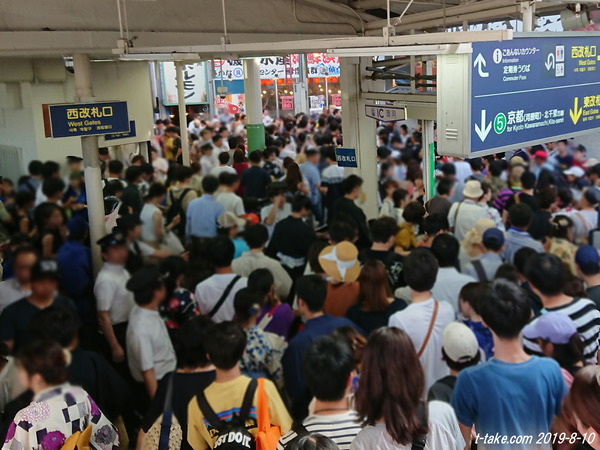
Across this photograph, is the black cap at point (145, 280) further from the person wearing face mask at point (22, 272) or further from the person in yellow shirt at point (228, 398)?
the person in yellow shirt at point (228, 398)

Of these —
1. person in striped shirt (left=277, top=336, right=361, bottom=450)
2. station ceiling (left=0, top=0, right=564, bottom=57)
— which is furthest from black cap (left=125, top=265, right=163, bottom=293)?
station ceiling (left=0, top=0, right=564, bottom=57)

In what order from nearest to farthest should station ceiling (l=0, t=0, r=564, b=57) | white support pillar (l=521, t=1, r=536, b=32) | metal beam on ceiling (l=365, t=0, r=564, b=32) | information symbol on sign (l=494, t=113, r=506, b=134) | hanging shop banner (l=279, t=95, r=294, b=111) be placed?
information symbol on sign (l=494, t=113, r=506, b=134) → white support pillar (l=521, t=1, r=536, b=32) → station ceiling (l=0, t=0, r=564, b=57) → metal beam on ceiling (l=365, t=0, r=564, b=32) → hanging shop banner (l=279, t=95, r=294, b=111)

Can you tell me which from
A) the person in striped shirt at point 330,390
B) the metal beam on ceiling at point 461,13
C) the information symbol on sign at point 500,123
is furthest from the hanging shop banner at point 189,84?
the person in striped shirt at point 330,390

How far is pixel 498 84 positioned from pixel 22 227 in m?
1.59

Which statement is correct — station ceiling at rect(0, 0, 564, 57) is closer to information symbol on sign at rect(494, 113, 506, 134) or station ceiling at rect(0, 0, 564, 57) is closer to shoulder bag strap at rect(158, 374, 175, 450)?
information symbol on sign at rect(494, 113, 506, 134)

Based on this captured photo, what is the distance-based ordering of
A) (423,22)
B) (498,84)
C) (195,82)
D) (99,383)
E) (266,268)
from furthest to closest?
(195,82)
(423,22)
(498,84)
(266,268)
(99,383)

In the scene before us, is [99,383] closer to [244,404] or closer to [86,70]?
[244,404]

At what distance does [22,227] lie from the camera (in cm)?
59

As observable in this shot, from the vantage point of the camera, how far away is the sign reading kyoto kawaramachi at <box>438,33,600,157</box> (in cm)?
175

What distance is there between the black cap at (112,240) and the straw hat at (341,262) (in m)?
0.61

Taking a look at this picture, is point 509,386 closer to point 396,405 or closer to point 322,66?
point 396,405

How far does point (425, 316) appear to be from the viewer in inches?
63.7

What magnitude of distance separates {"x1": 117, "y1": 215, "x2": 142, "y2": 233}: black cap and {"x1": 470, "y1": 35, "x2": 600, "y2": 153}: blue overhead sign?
1307 millimetres

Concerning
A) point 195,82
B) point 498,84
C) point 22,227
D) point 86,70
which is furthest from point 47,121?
point 195,82
